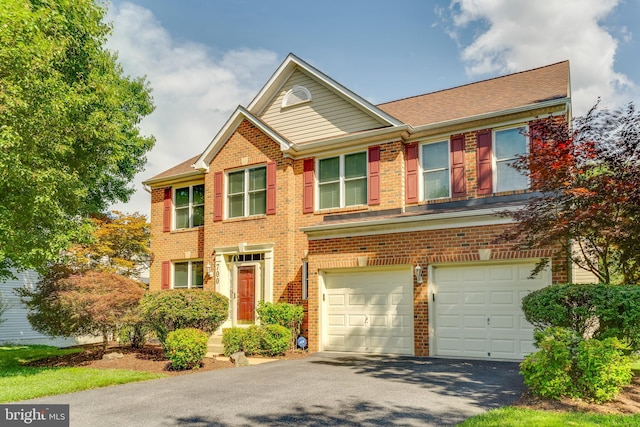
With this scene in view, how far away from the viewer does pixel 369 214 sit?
1493cm

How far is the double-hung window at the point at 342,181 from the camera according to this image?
51.2 feet

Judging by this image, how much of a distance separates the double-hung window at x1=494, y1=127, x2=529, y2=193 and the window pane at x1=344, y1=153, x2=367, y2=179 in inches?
155

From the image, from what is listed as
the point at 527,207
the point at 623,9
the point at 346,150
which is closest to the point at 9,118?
the point at 346,150

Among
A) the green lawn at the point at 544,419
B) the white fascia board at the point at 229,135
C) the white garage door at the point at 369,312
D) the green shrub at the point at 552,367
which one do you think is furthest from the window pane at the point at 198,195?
the green lawn at the point at 544,419

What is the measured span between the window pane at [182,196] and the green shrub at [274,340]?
7.74 meters

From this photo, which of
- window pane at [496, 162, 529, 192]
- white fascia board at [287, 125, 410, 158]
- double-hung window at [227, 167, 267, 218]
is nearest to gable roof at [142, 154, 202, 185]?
double-hung window at [227, 167, 267, 218]

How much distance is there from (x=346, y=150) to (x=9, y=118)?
29.9ft

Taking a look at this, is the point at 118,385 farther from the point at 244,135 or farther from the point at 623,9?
the point at 623,9

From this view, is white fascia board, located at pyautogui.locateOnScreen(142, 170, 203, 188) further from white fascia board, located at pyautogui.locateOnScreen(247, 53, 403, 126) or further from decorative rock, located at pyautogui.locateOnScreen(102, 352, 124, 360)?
decorative rock, located at pyautogui.locateOnScreen(102, 352, 124, 360)

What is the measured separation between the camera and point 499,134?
545 inches

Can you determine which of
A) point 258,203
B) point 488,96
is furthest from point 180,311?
point 488,96

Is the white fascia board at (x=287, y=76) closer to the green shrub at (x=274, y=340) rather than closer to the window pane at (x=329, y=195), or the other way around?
the window pane at (x=329, y=195)

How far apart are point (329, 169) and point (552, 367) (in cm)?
1029

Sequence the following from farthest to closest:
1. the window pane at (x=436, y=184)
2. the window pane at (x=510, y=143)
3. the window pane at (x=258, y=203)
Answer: the window pane at (x=258, y=203), the window pane at (x=436, y=184), the window pane at (x=510, y=143)
